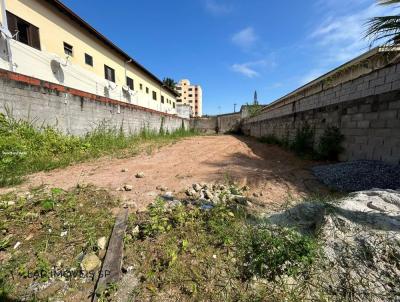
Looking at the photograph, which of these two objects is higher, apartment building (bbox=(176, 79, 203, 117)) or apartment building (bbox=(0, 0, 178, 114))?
apartment building (bbox=(176, 79, 203, 117))

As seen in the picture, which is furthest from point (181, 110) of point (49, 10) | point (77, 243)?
point (77, 243)

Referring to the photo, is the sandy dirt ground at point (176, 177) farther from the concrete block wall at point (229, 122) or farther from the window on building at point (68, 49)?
the concrete block wall at point (229, 122)

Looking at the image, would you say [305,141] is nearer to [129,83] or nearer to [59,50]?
[59,50]

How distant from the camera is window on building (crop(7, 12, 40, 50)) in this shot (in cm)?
670

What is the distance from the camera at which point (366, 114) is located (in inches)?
153

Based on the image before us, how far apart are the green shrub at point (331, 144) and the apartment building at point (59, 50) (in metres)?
9.78

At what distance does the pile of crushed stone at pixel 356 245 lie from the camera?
1246mm

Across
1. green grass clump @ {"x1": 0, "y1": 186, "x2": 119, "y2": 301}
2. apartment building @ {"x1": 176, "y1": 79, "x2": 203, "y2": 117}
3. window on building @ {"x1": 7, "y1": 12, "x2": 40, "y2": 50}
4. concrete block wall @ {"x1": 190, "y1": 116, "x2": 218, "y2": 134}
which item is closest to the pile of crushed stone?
green grass clump @ {"x1": 0, "y1": 186, "x2": 119, "y2": 301}

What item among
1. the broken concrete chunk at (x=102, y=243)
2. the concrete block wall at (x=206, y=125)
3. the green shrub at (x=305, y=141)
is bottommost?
the broken concrete chunk at (x=102, y=243)

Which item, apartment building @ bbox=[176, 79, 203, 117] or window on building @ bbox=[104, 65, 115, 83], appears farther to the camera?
apartment building @ bbox=[176, 79, 203, 117]

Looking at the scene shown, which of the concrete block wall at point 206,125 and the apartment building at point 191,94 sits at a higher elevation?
the apartment building at point 191,94

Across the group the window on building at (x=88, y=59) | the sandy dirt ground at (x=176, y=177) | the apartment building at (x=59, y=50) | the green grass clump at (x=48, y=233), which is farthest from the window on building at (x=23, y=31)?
the green grass clump at (x=48, y=233)

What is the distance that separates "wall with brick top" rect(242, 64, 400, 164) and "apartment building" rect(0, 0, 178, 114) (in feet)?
32.2

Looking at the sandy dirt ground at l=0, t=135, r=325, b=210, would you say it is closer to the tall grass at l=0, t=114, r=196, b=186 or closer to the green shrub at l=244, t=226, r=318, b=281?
the tall grass at l=0, t=114, r=196, b=186
